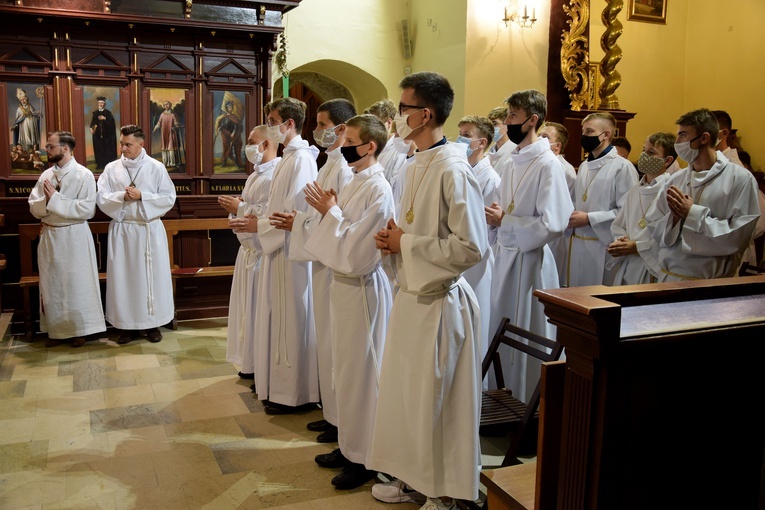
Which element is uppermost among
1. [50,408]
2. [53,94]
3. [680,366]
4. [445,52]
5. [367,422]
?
[445,52]

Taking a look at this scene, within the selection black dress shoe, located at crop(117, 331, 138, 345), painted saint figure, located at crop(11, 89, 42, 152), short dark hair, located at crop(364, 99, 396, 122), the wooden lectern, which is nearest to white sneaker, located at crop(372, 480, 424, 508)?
the wooden lectern

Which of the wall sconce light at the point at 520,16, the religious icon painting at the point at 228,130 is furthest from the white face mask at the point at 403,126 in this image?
the wall sconce light at the point at 520,16

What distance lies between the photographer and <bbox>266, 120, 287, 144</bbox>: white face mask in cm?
505

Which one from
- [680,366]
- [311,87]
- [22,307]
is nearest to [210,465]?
[680,366]

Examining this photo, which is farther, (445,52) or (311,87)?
(311,87)

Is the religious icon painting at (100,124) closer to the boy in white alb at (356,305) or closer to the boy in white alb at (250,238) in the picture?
the boy in white alb at (250,238)

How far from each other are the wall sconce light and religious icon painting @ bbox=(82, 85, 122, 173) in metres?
5.05

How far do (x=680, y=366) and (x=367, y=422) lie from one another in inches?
85.4

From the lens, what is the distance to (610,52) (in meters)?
9.39

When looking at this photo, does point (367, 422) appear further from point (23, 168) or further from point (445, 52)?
point (445, 52)

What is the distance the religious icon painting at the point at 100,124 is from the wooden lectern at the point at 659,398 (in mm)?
7213

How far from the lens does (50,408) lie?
201 inches

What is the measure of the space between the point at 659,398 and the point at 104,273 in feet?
23.3

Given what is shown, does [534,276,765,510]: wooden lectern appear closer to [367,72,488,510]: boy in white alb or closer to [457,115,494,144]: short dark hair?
[367,72,488,510]: boy in white alb
